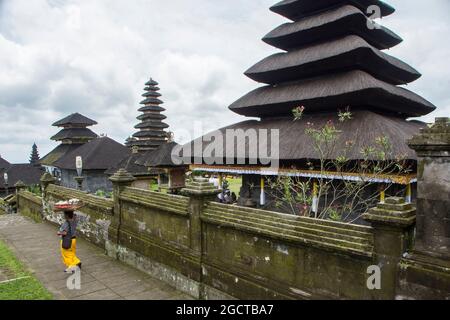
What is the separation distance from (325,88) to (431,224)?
10667 mm

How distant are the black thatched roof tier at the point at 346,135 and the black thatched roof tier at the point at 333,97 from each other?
1.91 feet

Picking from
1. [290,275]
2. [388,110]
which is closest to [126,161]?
[388,110]

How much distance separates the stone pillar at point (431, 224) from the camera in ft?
11.6

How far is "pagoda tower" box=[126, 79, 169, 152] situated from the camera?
1283 inches

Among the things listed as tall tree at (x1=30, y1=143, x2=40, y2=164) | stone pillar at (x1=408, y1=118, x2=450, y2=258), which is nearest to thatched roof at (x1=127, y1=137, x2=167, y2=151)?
stone pillar at (x1=408, y1=118, x2=450, y2=258)

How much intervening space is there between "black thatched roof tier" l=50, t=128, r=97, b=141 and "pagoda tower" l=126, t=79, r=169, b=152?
19.3 ft

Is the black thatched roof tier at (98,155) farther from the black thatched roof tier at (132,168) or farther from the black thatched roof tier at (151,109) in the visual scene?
the black thatched roof tier at (151,109)

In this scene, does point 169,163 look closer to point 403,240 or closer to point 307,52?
point 307,52

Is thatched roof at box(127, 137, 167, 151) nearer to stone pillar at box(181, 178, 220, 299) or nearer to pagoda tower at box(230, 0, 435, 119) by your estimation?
pagoda tower at box(230, 0, 435, 119)

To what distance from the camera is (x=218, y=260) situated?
5.99 metres

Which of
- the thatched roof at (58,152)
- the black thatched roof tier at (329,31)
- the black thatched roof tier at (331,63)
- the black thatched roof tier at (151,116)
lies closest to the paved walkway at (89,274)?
the black thatched roof tier at (331,63)

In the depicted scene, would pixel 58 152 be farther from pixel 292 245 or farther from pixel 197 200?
pixel 292 245

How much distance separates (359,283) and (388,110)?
1271 cm
